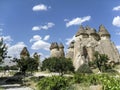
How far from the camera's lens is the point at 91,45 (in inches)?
3361

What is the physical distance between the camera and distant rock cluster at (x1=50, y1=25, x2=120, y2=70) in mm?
82312

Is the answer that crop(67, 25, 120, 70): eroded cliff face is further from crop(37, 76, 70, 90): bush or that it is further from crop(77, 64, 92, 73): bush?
crop(37, 76, 70, 90): bush

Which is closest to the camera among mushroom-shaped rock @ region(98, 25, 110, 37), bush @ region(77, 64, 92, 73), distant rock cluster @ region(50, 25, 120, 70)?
bush @ region(77, 64, 92, 73)

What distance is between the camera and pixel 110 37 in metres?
88.6

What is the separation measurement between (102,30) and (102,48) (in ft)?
22.8

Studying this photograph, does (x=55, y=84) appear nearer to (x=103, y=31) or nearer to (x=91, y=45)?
(x=91, y=45)

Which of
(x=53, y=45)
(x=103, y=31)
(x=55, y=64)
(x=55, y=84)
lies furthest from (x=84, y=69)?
(x=55, y=84)

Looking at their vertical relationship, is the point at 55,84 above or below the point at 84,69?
below

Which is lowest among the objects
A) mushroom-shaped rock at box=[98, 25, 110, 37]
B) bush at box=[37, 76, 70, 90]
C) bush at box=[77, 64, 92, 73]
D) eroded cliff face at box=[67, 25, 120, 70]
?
bush at box=[37, 76, 70, 90]

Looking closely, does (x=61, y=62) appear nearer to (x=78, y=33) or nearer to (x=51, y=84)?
(x=78, y=33)

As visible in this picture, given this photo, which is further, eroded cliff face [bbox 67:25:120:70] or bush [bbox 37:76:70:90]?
eroded cliff face [bbox 67:25:120:70]

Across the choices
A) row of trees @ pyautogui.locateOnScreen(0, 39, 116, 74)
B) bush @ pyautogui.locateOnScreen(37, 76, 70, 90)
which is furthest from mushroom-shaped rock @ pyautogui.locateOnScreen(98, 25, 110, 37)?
bush @ pyautogui.locateOnScreen(37, 76, 70, 90)

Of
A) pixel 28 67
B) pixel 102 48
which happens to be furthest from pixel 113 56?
Answer: pixel 28 67

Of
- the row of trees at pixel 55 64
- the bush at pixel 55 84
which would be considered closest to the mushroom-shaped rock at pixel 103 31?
the row of trees at pixel 55 64
